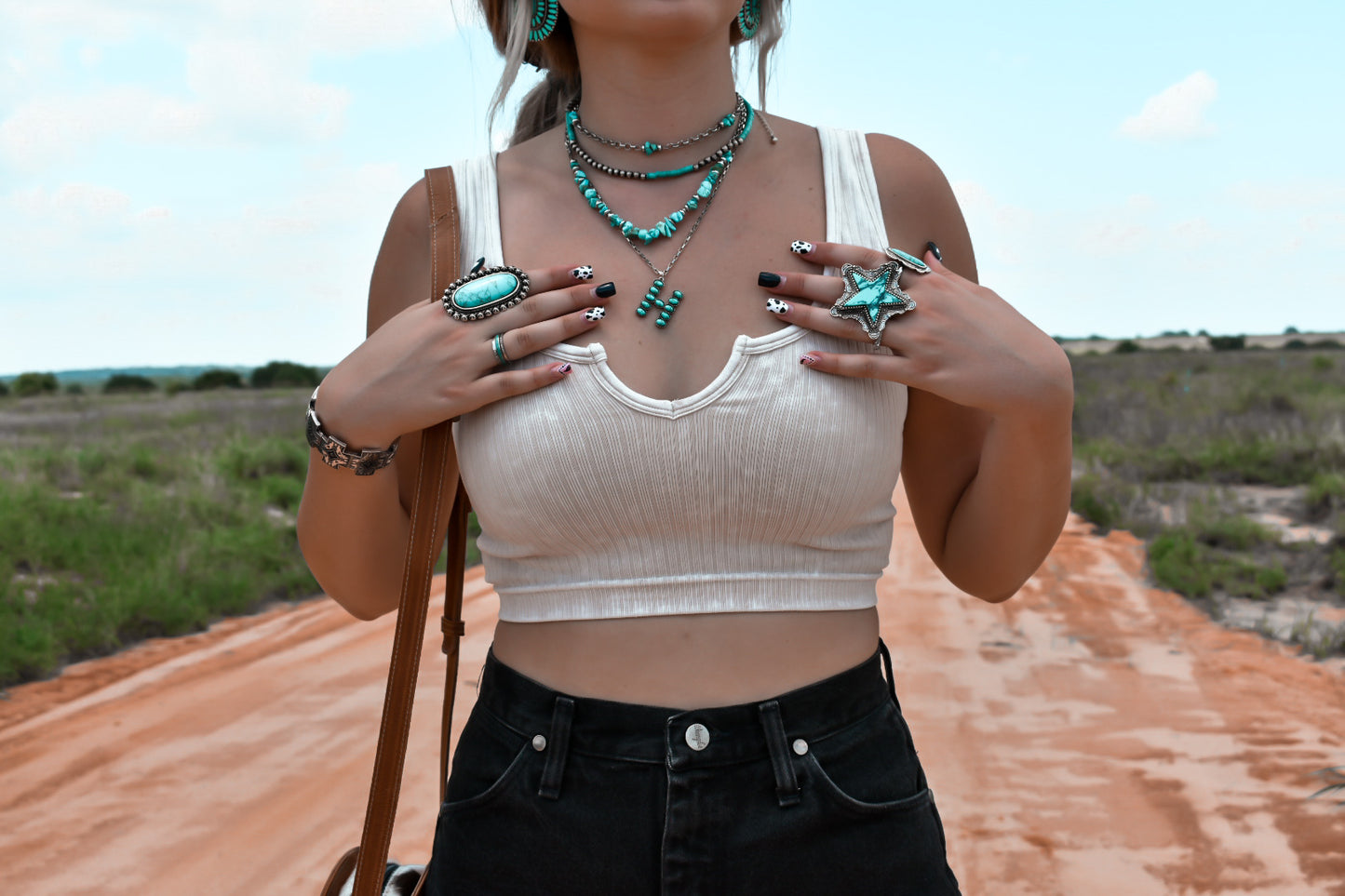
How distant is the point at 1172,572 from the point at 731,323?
23.3ft

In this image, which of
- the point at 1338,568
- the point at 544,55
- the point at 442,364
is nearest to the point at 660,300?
the point at 442,364

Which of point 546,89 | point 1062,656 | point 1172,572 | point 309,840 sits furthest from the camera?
point 1172,572

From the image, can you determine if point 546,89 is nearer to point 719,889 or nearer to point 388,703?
point 388,703

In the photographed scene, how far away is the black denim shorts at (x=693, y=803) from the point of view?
1307mm

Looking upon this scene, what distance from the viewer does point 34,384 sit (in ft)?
122

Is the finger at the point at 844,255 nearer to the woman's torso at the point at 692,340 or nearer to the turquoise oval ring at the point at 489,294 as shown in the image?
the woman's torso at the point at 692,340

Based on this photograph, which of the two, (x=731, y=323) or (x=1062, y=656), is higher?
(x=731, y=323)

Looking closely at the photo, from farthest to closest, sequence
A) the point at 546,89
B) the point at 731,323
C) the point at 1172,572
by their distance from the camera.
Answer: the point at 1172,572
the point at 546,89
the point at 731,323

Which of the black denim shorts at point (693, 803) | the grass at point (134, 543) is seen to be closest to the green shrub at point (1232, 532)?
the grass at point (134, 543)

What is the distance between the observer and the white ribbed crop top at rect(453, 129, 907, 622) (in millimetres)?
1361

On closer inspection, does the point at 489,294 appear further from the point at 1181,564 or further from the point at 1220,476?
the point at 1220,476

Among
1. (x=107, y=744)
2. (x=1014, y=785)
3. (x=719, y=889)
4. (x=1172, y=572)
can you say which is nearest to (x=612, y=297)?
(x=719, y=889)

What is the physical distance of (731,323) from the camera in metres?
1.46

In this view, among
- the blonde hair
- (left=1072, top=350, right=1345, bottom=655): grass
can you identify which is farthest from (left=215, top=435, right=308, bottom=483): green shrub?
the blonde hair
